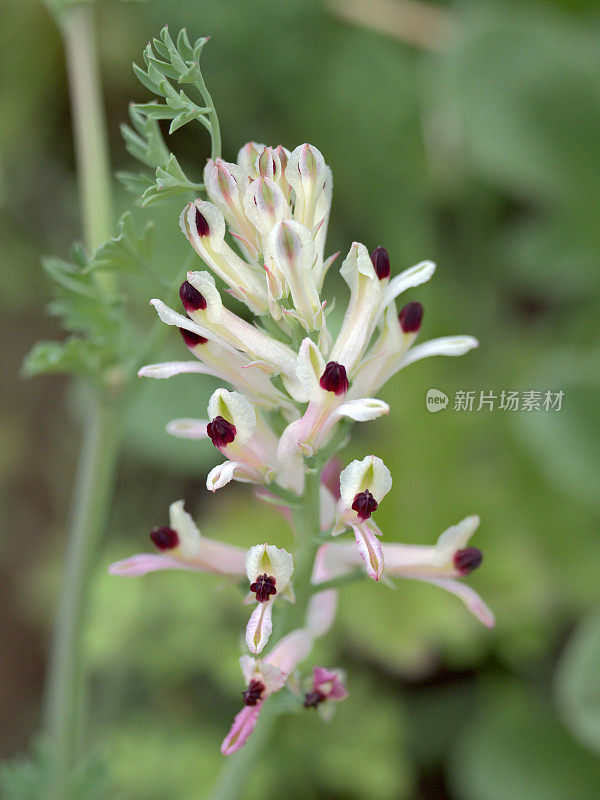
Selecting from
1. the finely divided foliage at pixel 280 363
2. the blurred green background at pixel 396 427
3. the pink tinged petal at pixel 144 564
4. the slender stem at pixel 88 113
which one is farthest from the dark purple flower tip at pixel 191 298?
the blurred green background at pixel 396 427

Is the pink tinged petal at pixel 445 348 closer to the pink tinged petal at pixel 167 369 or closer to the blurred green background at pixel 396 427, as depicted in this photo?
the pink tinged petal at pixel 167 369

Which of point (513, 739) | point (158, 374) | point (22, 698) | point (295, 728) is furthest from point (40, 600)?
point (158, 374)

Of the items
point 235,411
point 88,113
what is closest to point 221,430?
point 235,411

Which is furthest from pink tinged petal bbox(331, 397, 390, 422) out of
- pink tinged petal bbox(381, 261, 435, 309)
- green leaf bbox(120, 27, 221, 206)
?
green leaf bbox(120, 27, 221, 206)

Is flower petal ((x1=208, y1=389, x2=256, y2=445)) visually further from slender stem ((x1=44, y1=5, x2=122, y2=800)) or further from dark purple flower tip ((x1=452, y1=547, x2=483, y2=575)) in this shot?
slender stem ((x1=44, y1=5, x2=122, y2=800))

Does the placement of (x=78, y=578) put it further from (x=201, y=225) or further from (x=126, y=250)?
(x=201, y=225)
